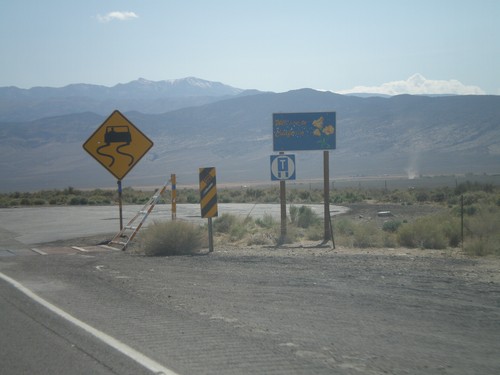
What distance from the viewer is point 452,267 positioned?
12.2 meters

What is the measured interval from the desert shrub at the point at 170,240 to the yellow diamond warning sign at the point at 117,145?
3.62 meters

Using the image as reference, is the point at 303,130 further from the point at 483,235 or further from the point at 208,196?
the point at 483,235

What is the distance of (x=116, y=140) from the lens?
1856cm

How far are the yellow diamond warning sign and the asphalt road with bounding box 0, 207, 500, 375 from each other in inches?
202

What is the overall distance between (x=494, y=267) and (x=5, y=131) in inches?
6870

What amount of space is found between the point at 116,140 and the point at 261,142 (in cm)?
13084

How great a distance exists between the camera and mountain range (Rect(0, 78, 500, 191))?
12188 cm

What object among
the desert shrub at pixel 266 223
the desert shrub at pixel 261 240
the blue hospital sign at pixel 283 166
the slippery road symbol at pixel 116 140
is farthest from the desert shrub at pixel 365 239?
the slippery road symbol at pixel 116 140

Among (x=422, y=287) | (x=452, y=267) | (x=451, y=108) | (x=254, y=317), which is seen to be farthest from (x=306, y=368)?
(x=451, y=108)

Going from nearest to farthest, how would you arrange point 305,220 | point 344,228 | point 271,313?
point 271,313 → point 344,228 → point 305,220

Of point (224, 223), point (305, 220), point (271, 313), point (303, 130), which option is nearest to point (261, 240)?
point (303, 130)

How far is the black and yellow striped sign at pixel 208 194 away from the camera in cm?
1539

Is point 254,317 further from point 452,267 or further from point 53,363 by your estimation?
point 452,267

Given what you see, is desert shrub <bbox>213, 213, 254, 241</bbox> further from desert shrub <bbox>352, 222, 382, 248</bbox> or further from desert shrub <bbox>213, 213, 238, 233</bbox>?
desert shrub <bbox>352, 222, 382, 248</bbox>
